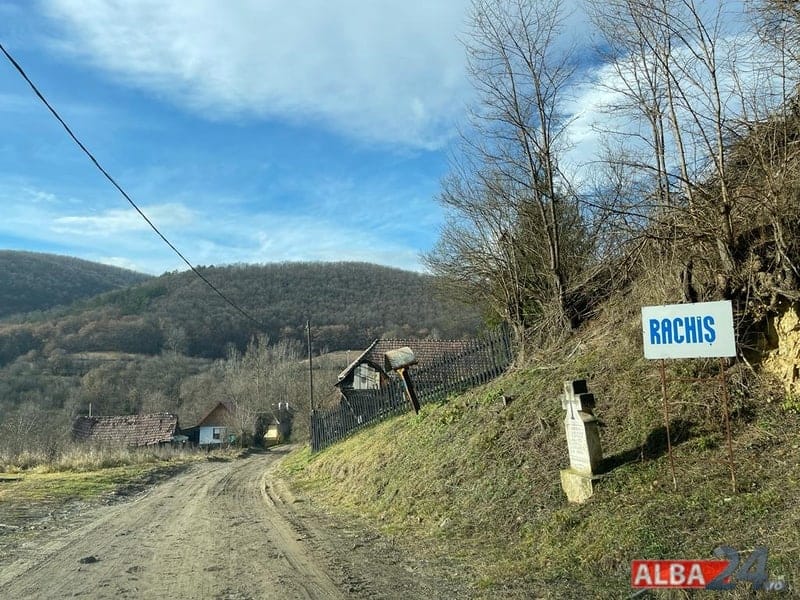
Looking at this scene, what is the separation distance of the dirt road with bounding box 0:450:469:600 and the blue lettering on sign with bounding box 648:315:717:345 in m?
3.78

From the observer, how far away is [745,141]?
28.1 ft

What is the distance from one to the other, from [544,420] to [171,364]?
81171 millimetres

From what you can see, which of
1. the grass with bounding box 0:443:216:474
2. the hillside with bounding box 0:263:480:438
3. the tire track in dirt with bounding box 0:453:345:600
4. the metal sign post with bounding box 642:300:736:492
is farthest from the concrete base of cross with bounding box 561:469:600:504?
the hillside with bounding box 0:263:480:438

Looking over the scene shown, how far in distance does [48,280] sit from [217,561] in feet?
369

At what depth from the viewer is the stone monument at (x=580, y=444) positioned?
25.3ft

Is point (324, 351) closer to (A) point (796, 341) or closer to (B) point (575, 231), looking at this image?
(B) point (575, 231)

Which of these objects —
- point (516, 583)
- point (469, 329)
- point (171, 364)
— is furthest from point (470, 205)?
point (171, 364)

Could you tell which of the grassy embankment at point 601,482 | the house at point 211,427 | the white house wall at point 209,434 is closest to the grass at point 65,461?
the grassy embankment at point 601,482

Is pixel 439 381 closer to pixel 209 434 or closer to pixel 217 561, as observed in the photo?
pixel 217 561

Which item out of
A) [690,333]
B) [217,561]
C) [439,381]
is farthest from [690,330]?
[439,381]

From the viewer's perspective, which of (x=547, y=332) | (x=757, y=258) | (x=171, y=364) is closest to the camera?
(x=757, y=258)

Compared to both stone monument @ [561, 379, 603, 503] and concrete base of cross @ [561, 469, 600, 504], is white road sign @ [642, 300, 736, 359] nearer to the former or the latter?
stone monument @ [561, 379, 603, 503]

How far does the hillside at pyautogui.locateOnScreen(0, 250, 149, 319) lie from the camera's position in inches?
3698

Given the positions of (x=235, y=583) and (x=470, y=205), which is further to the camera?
(x=470, y=205)
